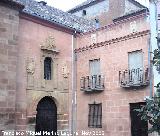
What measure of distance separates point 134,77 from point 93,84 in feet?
8.11

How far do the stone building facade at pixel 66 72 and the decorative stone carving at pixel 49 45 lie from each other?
1 cm

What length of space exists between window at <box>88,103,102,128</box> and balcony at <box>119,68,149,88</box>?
207 centimetres

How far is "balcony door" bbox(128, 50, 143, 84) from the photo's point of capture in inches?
546

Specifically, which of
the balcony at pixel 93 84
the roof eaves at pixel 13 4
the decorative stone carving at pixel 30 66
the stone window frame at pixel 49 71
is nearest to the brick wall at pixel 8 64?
the roof eaves at pixel 13 4

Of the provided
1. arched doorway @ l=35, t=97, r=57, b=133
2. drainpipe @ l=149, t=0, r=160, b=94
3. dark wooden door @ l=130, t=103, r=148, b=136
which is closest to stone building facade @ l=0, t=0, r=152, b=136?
arched doorway @ l=35, t=97, r=57, b=133

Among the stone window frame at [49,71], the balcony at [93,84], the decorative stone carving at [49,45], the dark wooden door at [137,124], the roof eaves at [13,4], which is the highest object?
the roof eaves at [13,4]

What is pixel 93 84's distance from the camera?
15711mm

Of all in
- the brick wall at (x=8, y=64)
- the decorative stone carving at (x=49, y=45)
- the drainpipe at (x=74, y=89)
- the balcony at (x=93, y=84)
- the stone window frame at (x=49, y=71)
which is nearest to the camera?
the brick wall at (x=8, y=64)

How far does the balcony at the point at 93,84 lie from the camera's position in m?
15.5

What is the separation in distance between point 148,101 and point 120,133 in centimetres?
651

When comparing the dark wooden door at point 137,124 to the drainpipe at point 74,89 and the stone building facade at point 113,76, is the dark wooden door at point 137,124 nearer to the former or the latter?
the stone building facade at point 113,76

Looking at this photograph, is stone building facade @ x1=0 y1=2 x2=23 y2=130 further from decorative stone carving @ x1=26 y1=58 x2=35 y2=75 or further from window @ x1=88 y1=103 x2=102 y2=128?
window @ x1=88 y1=103 x2=102 y2=128

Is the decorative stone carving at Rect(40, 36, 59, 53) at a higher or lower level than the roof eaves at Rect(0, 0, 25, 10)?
lower

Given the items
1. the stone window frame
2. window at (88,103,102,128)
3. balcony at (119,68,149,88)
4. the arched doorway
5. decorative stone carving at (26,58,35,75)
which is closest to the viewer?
balcony at (119,68,149,88)
